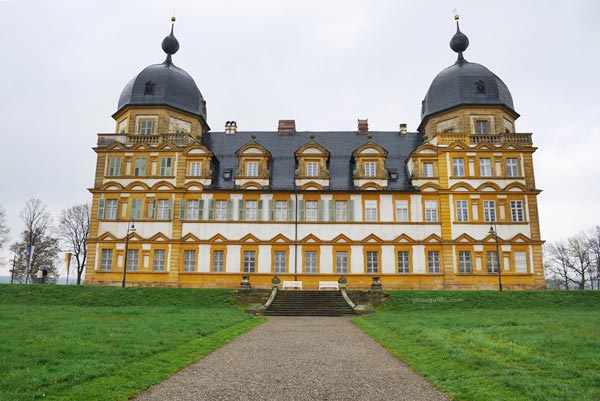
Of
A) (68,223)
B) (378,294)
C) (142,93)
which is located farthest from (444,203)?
(68,223)

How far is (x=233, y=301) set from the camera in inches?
1011

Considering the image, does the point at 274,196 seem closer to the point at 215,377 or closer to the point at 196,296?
the point at 196,296

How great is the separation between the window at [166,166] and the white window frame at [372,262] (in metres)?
15.0

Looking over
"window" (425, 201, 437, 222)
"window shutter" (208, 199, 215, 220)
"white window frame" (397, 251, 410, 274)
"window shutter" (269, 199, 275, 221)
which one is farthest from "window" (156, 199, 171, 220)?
"window" (425, 201, 437, 222)

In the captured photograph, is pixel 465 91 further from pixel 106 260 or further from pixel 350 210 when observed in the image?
pixel 106 260

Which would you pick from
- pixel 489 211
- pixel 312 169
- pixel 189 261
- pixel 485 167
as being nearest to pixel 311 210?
pixel 312 169

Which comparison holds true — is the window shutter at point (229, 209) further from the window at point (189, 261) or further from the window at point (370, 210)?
the window at point (370, 210)

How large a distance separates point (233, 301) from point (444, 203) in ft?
52.5

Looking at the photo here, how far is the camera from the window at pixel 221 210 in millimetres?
33188

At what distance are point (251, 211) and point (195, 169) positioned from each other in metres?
5.08

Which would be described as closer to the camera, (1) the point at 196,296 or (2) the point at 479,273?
(1) the point at 196,296

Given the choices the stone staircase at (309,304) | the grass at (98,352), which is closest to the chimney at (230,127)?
the stone staircase at (309,304)

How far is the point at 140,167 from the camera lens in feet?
111

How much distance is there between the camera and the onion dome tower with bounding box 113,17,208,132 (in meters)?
35.7
